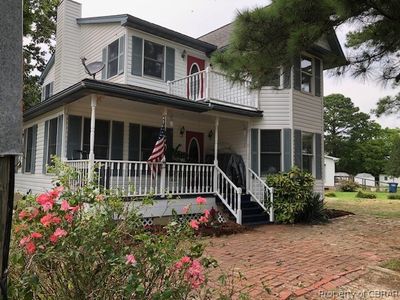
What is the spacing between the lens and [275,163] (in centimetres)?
1234

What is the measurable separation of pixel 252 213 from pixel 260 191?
1.13 m

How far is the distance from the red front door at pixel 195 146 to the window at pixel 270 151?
2413 millimetres

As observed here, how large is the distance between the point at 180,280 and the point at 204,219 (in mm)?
603

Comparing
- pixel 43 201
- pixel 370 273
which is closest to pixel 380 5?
pixel 370 273

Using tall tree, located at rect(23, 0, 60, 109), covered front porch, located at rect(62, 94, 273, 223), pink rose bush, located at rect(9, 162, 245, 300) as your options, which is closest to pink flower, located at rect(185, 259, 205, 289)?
pink rose bush, located at rect(9, 162, 245, 300)

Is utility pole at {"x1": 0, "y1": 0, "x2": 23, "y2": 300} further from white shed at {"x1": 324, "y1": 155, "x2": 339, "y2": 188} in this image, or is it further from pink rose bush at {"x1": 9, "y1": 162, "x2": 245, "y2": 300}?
white shed at {"x1": 324, "y1": 155, "x2": 339, "y2": 188}

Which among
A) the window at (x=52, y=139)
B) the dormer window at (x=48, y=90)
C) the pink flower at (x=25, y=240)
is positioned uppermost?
the dormer window at (x=48, y=90)

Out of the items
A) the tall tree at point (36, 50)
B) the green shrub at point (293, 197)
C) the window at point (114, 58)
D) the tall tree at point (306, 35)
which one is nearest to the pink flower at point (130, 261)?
the tall tree at point (306, 35)

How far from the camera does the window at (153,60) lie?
39.9 ft

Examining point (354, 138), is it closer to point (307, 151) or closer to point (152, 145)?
point (307, 151)

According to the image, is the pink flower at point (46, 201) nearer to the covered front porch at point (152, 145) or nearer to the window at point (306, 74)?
the covered front porch at point (152, 145)

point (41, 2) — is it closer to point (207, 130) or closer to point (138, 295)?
point (207, 130)

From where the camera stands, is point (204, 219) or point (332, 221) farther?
point (332, 221)

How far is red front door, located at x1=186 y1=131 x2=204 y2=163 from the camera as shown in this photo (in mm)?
13078
